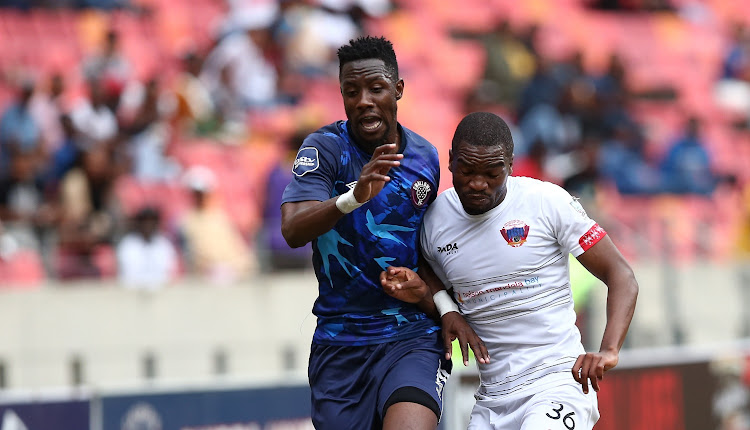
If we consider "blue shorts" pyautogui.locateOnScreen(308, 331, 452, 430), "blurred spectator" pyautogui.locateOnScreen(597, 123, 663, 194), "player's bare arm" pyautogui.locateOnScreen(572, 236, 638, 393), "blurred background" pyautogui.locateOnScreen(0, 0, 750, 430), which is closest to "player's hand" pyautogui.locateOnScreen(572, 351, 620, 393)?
"player's bare arm" pyautogui.locateOnScreen(572, 236, 638, 393)

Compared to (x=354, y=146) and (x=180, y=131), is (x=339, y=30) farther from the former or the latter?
(x=354, y=146)

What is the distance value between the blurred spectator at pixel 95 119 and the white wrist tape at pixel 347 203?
276 inches

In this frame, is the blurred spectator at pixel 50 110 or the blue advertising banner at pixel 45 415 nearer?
the blue advertising banner at pixel 45 415

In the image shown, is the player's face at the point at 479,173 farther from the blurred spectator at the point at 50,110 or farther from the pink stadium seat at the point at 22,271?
the blurred spectator at the point at 50,110

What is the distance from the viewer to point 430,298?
546 cm

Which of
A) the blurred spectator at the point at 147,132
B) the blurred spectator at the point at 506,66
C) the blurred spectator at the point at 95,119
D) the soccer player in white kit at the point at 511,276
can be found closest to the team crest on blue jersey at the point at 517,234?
the soccer player in white kit at the point at 511,276

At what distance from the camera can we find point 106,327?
9930 millimetres

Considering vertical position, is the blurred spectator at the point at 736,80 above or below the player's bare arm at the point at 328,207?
above

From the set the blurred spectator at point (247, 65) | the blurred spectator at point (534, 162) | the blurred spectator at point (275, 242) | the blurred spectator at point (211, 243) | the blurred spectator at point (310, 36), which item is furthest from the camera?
the blurred spectator at point (310, 36)

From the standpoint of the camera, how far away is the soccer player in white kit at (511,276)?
517 centimetres

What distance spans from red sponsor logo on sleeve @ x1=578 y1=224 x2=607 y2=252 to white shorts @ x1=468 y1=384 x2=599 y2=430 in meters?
0.67

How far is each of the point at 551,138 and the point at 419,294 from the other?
9.72 m

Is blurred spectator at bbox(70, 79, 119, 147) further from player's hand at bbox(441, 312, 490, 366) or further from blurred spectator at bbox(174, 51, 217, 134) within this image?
player's hand at bbox(441, 312, 490, 366)

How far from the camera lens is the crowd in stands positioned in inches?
406
